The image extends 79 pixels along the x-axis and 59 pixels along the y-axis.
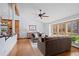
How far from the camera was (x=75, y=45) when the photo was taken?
3.32 metres

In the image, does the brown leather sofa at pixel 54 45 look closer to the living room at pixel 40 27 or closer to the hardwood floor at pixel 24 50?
the living room at pixel 40 27

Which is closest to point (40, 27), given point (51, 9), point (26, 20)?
point (26, 20)

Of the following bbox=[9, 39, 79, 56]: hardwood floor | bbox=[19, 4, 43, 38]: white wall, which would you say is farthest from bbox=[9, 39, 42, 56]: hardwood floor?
bbox=[19, 4, 43, 38]: white wall

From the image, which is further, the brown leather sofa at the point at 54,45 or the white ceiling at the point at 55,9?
the brown leather sofa at the point at 54,45

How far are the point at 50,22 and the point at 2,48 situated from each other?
1.34m

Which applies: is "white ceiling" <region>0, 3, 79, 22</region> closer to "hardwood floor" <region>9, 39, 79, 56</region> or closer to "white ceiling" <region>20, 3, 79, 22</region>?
"white ceiling" <region>20, 3, 79, 22</region>

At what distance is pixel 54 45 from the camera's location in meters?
3.36

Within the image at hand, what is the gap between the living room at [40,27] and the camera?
10.4 feet

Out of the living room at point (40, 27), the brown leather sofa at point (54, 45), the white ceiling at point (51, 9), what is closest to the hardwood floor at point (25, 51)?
the living room at point (40, 27)

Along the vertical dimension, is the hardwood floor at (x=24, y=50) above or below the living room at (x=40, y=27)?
below

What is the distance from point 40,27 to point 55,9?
578mm

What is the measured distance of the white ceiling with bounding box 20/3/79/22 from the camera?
3.14 meters

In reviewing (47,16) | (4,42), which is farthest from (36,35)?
(4,42)

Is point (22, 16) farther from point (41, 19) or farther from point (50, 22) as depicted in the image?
point (50, 22)
